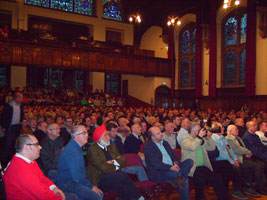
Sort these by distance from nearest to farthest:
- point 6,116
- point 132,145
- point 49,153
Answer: point 49,153 → point 132,145 → point 6,116

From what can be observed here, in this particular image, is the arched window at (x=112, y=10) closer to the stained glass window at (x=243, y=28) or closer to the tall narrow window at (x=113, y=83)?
the tall narrow window at (x=113, y=83)

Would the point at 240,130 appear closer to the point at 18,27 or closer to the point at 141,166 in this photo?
the point at 141,166

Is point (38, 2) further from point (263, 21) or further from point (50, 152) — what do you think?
point (50, 152)

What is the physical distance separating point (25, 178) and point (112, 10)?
21.3 metres

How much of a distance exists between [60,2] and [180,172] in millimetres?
19299

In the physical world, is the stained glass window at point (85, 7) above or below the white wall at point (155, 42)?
above

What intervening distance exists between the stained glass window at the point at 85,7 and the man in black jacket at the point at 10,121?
16.5 m

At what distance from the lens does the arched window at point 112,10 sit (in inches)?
870

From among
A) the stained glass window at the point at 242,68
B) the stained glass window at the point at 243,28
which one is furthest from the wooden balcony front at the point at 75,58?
the stained glass window at the point at 243,28

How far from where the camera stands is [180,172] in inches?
158

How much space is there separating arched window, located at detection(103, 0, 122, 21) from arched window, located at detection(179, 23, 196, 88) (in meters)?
6.14

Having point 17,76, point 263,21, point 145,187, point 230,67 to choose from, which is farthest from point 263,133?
point 17,76

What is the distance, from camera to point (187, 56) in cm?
1880

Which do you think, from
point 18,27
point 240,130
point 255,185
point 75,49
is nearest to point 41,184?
point 255,185
